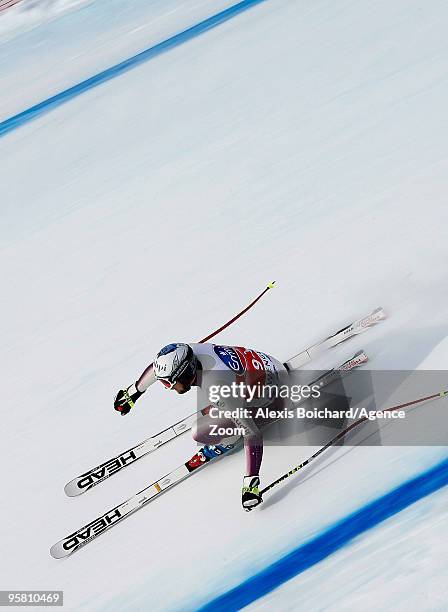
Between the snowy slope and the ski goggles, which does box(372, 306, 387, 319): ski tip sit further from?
the ski goggles

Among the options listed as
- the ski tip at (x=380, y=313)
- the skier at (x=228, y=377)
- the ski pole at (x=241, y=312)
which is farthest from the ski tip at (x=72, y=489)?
the ski tip at (x=380, y=313)

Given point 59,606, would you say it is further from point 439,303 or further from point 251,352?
point 439,303

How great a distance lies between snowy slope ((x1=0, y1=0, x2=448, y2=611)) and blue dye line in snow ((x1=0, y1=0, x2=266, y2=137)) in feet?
0.80

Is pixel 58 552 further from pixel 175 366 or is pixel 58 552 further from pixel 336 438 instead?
pixel 336 438

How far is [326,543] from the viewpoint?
4.64 metres

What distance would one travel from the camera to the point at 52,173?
29.2 ft

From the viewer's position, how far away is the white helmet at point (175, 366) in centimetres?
457

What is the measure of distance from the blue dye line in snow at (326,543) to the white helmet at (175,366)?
43.8 inches

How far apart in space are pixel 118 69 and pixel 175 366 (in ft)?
22.1

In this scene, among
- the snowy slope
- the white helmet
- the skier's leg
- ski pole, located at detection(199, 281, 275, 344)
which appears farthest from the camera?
ski pole, located at detection(199, 281, 275, 344)

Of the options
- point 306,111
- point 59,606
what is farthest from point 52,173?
point 59,606

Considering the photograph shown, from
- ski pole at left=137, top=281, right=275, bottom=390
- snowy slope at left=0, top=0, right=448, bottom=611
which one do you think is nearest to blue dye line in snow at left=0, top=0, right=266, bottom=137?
snowy slope at left=0, top=0, right=448, bottom=611

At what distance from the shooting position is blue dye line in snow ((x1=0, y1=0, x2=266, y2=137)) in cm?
1029

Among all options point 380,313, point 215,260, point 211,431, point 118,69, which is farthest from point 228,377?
point 118,69
